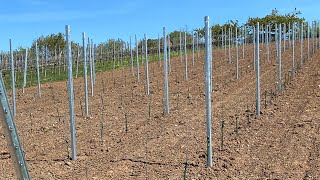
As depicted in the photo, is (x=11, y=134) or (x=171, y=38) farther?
(x=171, y=38)

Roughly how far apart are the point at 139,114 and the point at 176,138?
184 cm

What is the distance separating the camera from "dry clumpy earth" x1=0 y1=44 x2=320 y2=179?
14.3 ft

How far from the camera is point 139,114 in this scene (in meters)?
7.34

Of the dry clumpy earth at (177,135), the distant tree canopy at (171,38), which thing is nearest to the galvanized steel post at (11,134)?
the dry clumpy earth at (177,135)

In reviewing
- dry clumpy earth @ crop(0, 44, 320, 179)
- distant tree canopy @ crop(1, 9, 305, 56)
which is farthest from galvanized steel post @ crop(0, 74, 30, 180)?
distant tree canopy @ crop(1, 9, 305, 56)

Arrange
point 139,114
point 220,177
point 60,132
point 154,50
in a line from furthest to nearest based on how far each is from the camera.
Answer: point 154,50
point 139,114
point 60,132
point 220,177

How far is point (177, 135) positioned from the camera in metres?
5.77

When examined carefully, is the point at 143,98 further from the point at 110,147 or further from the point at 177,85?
the point at 110,147

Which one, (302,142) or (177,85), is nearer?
(302,142)

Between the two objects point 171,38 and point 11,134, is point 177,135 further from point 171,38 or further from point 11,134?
point 171,38

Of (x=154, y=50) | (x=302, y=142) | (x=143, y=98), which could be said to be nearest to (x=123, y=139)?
(x=302, y=142)

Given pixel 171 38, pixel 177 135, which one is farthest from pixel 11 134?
pixel 171 38

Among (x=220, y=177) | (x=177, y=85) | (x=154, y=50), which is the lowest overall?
(x=220, y=177)

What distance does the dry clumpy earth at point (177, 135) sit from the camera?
14.3 feet
